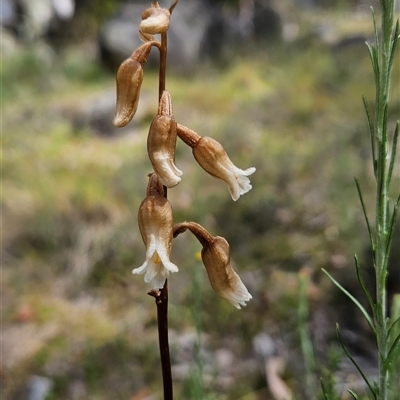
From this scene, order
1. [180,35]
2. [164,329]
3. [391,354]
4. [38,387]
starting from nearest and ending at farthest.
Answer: [391,354] → [164,329] → [38,387] → [180,35]

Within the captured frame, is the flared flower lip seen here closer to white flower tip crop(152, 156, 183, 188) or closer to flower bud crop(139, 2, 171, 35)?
white flower tip crop(152, 156, 183, 188)

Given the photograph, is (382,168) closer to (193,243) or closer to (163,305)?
(163,305)

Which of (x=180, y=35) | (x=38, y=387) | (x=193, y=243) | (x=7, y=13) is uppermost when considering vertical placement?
(x=7, y=13)

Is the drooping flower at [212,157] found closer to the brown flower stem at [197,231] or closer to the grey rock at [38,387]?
the brown flower stem at [197,231]

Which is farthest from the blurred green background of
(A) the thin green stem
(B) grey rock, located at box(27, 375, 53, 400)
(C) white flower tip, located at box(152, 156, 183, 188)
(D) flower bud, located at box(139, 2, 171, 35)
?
Answer: (D) flower bud, located at box(139, 2, 171, 35)

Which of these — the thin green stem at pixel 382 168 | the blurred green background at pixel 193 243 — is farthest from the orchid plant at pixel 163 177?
the blurred green background at pixel 193 243

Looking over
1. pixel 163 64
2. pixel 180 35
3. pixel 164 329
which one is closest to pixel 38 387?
pixel 164 329
